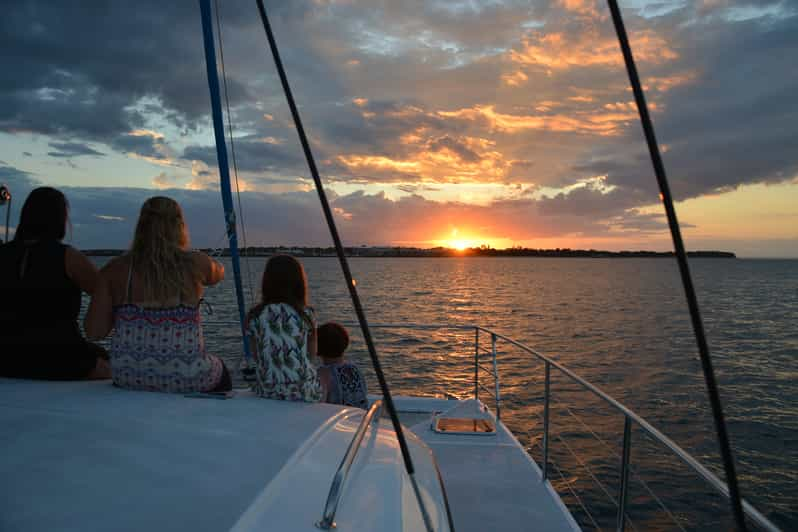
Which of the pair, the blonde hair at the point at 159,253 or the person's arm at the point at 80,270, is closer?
the blonde hair at the point at 159,253

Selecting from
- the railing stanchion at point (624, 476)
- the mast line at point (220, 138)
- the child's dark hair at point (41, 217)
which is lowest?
the railing stanchion at point (624, 476)

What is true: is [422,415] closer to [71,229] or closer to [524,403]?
[71,229]

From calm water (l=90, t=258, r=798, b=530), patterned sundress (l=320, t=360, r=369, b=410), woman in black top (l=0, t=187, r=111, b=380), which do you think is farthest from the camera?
calm water (l=90, t=258, r=798, b=530)

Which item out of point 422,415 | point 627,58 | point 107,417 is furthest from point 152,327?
point 422,415

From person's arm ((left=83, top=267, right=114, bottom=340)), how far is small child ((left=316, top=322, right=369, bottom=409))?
1198 mm

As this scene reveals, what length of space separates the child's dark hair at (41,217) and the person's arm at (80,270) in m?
0.10

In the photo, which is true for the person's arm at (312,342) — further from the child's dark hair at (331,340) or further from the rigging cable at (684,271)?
the rigging cable at (684,271)

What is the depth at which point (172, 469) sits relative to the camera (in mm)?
1349

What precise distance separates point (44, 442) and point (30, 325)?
100 cm

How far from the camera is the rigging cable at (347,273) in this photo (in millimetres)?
1234

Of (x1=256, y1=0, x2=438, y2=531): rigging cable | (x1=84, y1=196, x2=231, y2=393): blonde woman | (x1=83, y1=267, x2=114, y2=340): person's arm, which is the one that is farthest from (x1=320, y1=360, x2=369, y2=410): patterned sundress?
(x1=256, y1=0, x2=438, y2=531): rigging cable

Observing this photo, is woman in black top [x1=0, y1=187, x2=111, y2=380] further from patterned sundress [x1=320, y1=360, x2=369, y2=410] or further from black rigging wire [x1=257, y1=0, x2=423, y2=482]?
black rigging wire [x1=257, y1=0, x2=423, y2=482]

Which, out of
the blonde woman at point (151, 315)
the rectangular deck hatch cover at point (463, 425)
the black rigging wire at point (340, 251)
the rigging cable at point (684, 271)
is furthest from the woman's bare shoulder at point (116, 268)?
the rectangular deck hatch cover at point (463, 425)

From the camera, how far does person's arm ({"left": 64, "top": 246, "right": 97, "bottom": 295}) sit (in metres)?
2.28
